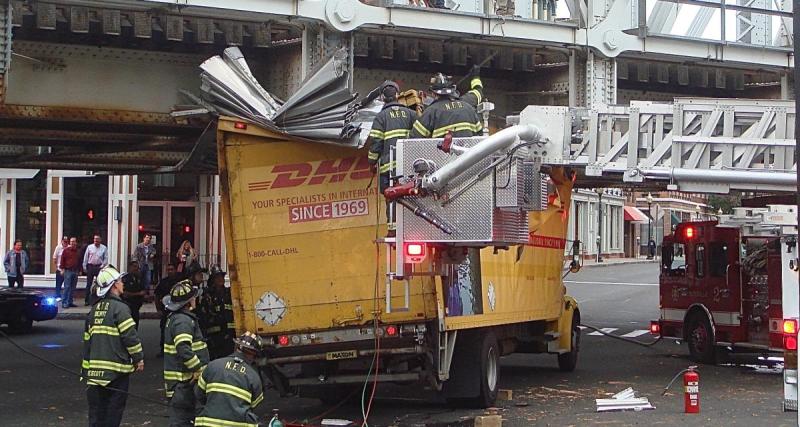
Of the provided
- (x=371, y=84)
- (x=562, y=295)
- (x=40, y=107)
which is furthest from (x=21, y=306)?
(x=562, y=295)

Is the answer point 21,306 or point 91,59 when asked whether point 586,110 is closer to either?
point 91,59

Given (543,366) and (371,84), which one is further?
(543,366)

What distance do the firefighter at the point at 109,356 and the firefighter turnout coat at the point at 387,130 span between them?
263 cm

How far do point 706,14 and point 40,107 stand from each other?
915 cm

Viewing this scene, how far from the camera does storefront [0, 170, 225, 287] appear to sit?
1132 inches

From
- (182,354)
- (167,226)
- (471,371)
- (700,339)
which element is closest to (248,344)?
(182,354)

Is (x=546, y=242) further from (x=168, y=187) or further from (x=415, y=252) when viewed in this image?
(x=168, y=187)

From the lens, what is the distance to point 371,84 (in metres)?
15.2

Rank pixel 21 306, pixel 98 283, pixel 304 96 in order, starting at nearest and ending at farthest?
pixel 98 283
pixel 304 96
pixel 21 306

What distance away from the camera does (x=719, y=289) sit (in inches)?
689

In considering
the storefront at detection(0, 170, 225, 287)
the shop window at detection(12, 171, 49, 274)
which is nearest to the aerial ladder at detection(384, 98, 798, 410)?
the storefront at detection(0, 170, 225, 287)

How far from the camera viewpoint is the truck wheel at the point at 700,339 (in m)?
17.5

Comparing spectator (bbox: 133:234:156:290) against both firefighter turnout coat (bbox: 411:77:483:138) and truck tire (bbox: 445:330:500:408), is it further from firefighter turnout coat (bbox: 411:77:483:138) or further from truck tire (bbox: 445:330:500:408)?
firefighter turnout coat (bbox: 411:77:483:138)

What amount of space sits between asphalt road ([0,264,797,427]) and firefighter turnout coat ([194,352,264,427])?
176 inches
